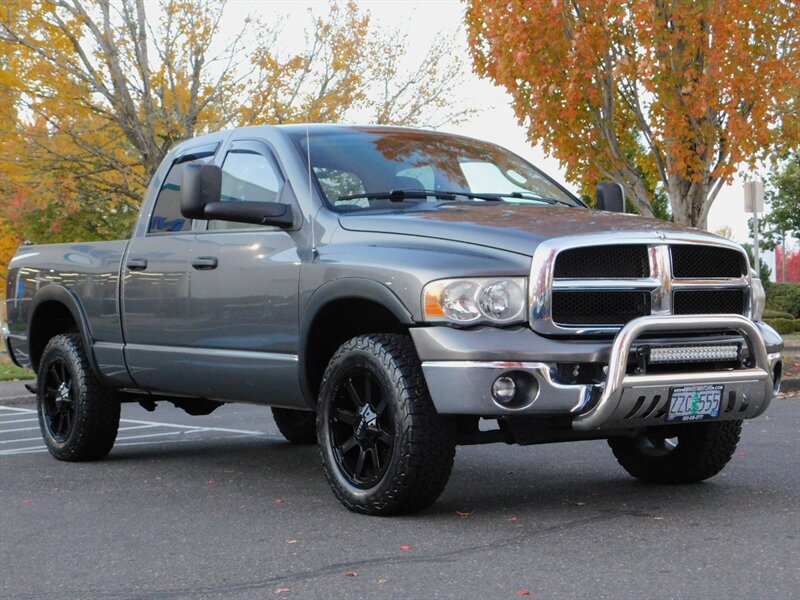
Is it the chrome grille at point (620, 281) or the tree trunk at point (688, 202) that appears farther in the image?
the tree trunk at point (688, 202)

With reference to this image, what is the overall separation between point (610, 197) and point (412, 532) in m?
2.76

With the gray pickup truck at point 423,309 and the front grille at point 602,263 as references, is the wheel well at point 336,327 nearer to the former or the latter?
the gray pickup truck at point 423,309

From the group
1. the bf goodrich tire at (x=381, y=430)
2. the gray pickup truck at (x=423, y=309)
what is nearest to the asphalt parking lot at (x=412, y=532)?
the bf goodrich tire at (x=381, y=430)

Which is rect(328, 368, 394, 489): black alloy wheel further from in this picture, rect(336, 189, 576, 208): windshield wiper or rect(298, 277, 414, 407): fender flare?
rect(336, 189, 576, 208): windshield wiper

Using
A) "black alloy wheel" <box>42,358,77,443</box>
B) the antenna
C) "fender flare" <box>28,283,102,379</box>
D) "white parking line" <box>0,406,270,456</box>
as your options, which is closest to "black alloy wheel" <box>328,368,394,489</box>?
the antenna

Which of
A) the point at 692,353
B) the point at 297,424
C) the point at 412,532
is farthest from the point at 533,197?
the point at 297,424

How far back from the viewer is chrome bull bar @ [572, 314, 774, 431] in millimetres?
5539

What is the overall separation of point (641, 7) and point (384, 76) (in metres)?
9.40

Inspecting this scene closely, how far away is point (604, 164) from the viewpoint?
17.0 meters

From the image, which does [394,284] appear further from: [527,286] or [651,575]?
[651,575]

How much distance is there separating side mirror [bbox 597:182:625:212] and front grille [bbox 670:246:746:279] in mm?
1426

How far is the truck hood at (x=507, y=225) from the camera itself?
580cm

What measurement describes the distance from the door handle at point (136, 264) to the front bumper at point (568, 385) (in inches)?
109

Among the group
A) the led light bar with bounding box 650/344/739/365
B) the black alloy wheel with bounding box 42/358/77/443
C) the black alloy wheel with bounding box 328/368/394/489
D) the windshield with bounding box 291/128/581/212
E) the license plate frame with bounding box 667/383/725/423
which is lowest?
the black alloy wheel with bounding box 42/358/77/443
